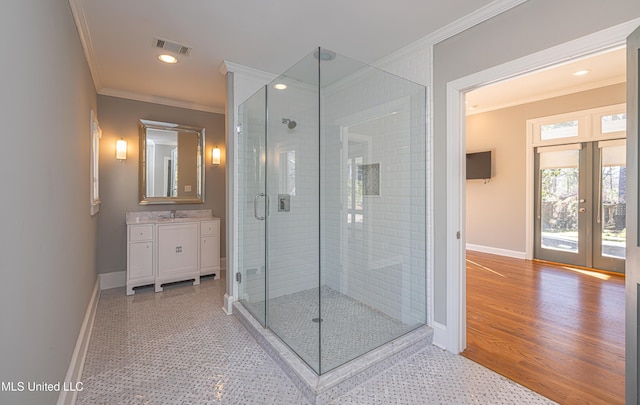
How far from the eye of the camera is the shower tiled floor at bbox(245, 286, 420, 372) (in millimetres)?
1953

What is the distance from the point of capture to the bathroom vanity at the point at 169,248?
11.0 ft

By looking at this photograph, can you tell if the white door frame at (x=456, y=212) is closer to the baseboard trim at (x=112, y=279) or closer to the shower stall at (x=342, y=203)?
the shower stall at (x=342, y=203)

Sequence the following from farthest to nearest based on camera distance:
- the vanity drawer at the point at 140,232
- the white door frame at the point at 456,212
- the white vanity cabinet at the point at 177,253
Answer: the white vanity cabinet at the point at 177,253 < the vanity drawer at the point at 140,232 < the white door frame at the point at 456,212

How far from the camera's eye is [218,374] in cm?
189

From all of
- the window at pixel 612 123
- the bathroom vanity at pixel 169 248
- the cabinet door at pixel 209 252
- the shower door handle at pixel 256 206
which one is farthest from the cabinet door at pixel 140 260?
the window at pixel 612 123

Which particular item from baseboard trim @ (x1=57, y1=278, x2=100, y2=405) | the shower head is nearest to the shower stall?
the shower head

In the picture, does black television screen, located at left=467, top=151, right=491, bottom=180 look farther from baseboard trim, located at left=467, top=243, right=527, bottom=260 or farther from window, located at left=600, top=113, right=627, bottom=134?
window, located at left=600, top=113, right=627, bottom=134

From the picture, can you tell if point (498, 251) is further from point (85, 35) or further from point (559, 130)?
point (85, 35)

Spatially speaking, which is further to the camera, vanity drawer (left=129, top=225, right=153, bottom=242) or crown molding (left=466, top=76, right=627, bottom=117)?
crown molding (left=466, top=76, right=627, bottom=117)

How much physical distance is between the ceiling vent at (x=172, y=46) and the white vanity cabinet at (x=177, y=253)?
77.4 inches

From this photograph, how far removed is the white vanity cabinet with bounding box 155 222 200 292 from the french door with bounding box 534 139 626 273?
17.5 feet

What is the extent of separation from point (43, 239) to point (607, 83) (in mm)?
6173

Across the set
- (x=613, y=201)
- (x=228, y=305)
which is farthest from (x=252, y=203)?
(x=613, y=201)

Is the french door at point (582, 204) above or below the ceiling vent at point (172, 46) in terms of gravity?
below
